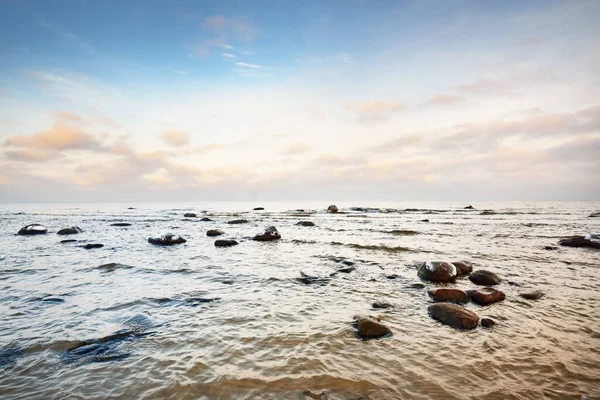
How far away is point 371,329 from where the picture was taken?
5.73 m

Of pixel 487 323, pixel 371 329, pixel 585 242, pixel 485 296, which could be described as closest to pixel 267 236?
pixel 485 296

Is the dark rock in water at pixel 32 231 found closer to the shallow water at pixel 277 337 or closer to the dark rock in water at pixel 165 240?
the dark rock in water at pixel 165 240

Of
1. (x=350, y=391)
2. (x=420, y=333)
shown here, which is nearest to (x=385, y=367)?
(x=350, y=391)

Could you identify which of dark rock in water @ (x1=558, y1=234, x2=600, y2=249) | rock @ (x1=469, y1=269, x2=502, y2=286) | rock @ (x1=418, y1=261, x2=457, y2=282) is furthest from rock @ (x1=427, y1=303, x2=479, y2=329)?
dark rock in water @ (x1=558, y1=234, x2=600, y2=249)

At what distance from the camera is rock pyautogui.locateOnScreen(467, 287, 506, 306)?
7500 millimetres

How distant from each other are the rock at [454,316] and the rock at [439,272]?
326 cm

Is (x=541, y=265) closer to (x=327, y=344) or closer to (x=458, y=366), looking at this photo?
(x=458, y=366)

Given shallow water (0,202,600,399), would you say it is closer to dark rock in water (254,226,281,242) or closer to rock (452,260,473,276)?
rock (452,260,473,276)

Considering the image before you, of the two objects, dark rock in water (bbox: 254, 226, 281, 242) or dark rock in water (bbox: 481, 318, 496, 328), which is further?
dark rock in water (bbox: 254, 226, 281, 242)

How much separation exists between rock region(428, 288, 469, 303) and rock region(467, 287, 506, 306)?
0.63 ft

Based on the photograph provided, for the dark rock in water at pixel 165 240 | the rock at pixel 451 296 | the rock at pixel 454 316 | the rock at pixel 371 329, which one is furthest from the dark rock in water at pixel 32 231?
the rock at pixel 454 316

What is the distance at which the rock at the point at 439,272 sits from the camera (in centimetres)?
974

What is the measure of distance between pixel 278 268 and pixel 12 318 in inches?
297

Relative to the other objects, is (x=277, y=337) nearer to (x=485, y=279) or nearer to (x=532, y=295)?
(x=532, y=295)
